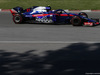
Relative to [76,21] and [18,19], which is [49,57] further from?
[18,19]

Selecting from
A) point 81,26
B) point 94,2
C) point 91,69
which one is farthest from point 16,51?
point 94,2

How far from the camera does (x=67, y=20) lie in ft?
42.8

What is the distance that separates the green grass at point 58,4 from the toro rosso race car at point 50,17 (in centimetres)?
759

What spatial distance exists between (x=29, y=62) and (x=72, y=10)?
14.8m

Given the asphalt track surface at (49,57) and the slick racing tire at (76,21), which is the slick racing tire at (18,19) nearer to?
the slick racing tire at (76,21)

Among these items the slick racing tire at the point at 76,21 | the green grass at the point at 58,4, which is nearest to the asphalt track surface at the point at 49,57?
the slick racing tire at the point at 76,21

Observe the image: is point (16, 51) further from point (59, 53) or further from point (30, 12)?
point (30, 12)

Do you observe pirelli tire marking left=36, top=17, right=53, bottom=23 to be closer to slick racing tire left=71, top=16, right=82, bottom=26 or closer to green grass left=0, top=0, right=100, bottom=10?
slick racing tire left=71, top=16, right=82, bottom=26

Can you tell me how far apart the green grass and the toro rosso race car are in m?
7.59

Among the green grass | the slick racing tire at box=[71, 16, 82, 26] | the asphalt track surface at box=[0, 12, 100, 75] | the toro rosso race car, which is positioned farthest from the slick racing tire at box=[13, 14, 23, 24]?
the green grass

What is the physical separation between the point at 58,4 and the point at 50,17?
9233 millimetres

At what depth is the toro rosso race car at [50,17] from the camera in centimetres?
1258

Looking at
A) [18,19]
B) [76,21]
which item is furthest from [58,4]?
[76,21]

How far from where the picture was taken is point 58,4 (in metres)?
22.1
